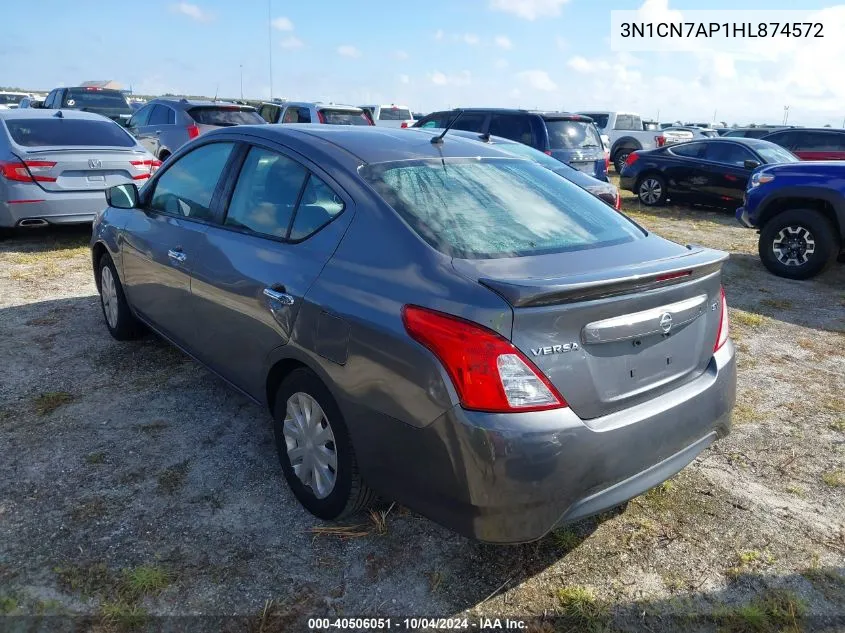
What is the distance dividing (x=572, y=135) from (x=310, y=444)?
30.6 ft

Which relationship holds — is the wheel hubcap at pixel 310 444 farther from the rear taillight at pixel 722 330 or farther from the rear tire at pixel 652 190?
the rear tire at pixel 652 190

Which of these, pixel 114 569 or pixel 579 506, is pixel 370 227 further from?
pixel 114 569

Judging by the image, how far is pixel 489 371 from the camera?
2094 millimetres

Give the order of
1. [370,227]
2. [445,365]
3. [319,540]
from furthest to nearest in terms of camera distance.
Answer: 1. [319,540]
2. [370,227]
3. [445,365]

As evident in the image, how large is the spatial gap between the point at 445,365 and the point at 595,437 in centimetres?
56

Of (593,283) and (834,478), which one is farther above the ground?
(593,283)

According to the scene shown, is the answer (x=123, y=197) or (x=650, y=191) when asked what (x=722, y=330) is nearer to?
(x=123, y=197)

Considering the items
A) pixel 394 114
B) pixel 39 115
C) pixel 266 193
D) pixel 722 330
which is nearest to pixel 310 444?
pixel 266 193

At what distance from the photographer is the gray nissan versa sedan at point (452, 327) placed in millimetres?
2125

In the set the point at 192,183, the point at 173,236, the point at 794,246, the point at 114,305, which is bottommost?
the point at 114,305

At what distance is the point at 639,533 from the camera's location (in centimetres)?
288

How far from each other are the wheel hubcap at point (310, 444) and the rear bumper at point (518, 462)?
29cm

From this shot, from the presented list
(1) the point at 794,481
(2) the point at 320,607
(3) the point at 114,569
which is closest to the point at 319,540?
(2) the point at 320,607

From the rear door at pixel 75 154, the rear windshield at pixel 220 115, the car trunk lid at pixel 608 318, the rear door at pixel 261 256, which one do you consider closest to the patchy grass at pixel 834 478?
the car trunk lid at pixel 608 318
